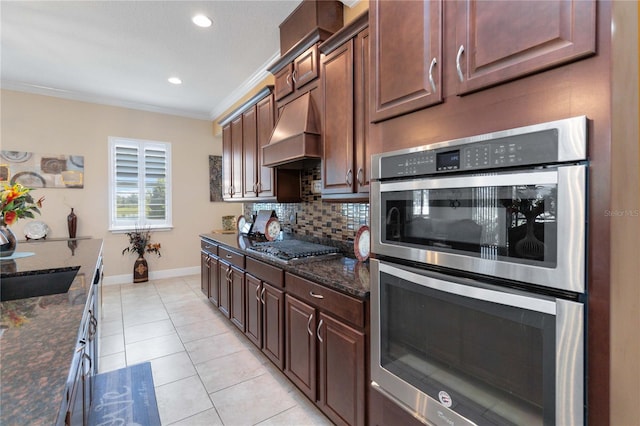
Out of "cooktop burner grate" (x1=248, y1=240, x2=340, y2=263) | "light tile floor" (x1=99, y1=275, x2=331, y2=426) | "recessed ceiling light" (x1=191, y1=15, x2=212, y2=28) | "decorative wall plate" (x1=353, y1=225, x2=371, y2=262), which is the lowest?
"light tile floor" (x1=99, y1=275, x2=331, y2=426)

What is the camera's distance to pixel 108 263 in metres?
4.82

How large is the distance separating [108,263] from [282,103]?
416 centimetres

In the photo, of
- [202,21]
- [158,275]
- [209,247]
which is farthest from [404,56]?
[158,275]

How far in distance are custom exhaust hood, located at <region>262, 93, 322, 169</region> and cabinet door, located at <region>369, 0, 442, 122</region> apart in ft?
2.88

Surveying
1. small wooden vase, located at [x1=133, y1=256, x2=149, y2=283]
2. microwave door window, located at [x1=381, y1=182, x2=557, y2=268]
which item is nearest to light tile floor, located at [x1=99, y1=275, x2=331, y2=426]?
small wooden vase, located at [x1=133, y1=256, x2=149, y2=283]

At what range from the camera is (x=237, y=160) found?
3762 mm

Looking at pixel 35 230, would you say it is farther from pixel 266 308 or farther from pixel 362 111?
pixel 362 111

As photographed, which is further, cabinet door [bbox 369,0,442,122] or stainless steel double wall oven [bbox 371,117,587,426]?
cabinet door [bbox 369,0,442,122]

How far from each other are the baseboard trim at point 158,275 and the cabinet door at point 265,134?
10.2ft

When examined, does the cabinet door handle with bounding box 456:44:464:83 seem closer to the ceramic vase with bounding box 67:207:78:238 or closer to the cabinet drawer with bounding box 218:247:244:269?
the cabinet drawer with bounding box 218:247:244:269

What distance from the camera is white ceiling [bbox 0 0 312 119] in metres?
2.53

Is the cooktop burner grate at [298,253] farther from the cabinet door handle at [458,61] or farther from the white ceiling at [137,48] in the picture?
the white ceiling at [137,48]

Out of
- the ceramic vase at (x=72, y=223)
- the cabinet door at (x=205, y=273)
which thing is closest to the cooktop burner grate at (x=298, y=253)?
the cabinet door at (x=205, y=273)

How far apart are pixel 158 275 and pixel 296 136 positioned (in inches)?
170
